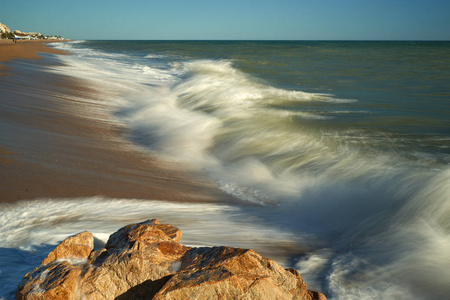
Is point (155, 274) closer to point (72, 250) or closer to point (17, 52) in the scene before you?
point (72, 250)

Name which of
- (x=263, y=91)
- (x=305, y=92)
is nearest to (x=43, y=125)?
(x=263, y=91)

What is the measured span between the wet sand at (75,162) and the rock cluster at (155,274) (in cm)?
217

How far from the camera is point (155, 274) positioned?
235 cm

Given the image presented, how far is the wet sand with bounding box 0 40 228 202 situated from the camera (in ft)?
15.4

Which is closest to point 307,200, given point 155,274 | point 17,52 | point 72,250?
point 155,274

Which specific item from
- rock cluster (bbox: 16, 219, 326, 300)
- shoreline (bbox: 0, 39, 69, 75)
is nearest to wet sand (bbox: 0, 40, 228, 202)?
rock cluster (bbox: 16, 219, 326, 300)

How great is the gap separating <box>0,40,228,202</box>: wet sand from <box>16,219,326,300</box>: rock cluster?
2.17 m

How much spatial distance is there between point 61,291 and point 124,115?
819 cm

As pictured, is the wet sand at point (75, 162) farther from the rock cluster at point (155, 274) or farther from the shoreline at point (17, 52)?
the shoreline at point (17, 52)

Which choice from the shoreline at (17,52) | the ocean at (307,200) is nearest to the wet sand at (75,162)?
the ocean at (307,200)

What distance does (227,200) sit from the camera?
496cm

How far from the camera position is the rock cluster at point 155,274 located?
2150 mm

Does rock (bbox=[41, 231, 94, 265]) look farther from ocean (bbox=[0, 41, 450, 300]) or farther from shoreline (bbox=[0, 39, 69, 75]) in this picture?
shoreline (bbox=[0, 39, 69, 75])

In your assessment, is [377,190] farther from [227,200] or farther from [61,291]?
[61,291]
